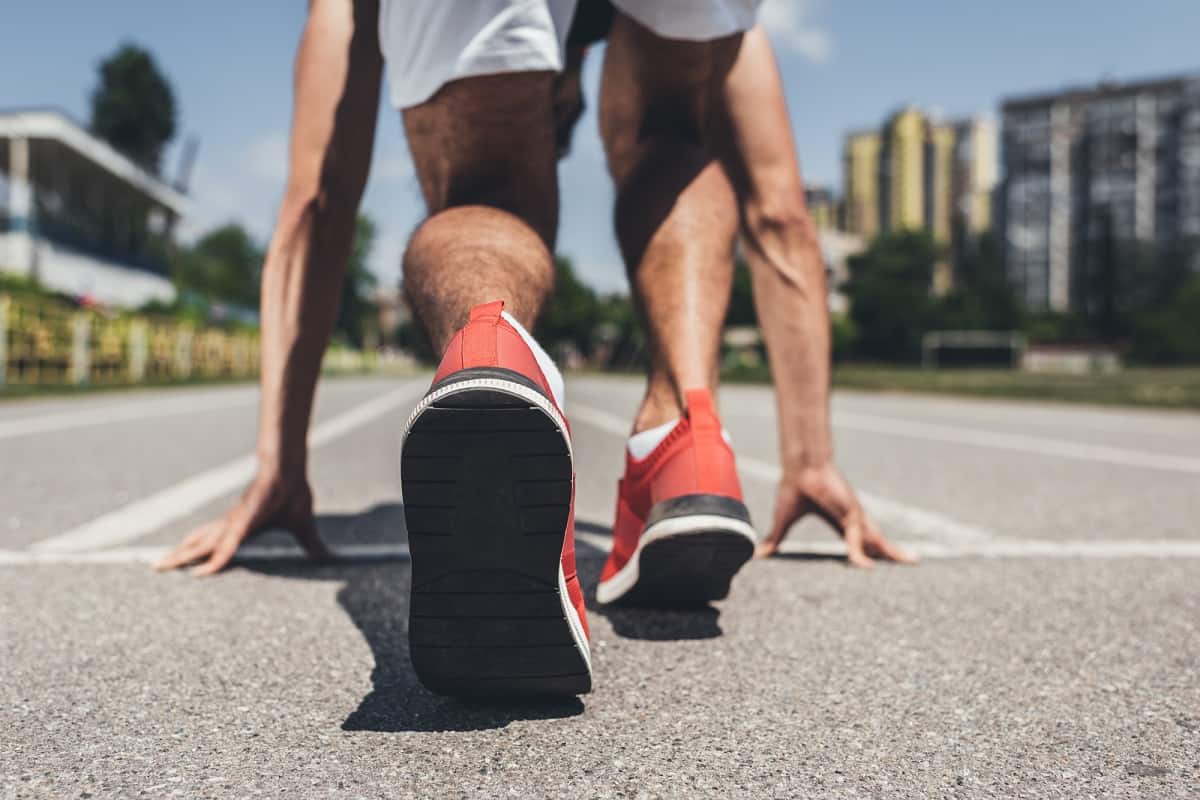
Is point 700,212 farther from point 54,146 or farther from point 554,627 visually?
point 54,146

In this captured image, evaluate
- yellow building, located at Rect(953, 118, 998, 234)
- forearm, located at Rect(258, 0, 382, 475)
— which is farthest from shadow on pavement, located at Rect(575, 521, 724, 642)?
yellow building, located at Rect(953, 118, 998, 234)

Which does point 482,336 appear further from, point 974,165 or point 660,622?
point 974,165

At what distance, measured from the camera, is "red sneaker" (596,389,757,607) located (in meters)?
1.27

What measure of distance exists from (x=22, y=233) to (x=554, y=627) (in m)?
33.8

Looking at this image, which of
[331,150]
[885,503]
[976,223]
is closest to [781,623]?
[331,150]

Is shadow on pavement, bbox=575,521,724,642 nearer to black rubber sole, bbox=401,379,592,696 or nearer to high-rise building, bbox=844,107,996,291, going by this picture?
black rubber sole, bbox=401,379,592,696

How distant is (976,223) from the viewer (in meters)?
121

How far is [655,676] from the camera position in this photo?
1229 millimetres

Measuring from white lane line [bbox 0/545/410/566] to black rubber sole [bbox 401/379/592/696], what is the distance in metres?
1.00

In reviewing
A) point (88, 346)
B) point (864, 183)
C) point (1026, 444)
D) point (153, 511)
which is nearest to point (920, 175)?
point (864, 183)

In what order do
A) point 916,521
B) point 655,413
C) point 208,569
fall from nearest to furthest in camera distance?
1. point 655,413
2. point 208,569
3. point 916,521

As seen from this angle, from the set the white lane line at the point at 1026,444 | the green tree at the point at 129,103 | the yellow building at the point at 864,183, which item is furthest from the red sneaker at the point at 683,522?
the yellow building at the point at 864,183

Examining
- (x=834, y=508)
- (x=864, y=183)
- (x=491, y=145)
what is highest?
(x=864, y=183)

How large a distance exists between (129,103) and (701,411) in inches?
2419
